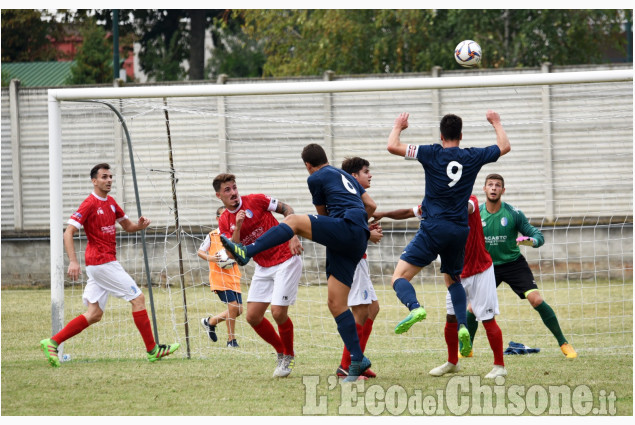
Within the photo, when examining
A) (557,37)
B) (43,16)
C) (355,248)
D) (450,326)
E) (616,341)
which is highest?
(43,16)

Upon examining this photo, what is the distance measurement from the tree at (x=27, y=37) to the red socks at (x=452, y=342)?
23.5 m

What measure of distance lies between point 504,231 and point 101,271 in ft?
12.8

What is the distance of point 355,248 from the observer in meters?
6.40

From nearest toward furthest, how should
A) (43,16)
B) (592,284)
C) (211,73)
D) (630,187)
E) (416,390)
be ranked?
(416,390) < (592,284) < (630,187) < (43,16) < (211,73)

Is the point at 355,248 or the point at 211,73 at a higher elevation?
the point at 211,73

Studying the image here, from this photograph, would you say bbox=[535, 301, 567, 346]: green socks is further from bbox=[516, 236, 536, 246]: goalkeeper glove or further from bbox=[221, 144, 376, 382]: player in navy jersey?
bbox=[221, 144, 376, 382]: player in navy jersey

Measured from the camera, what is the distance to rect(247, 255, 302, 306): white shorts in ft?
23.6

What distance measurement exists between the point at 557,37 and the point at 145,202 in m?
12.1

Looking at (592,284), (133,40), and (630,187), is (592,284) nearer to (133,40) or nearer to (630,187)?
(630,187)

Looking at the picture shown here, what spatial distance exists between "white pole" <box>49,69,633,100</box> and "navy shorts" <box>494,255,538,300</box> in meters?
1.89

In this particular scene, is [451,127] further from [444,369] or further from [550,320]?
[550,320]

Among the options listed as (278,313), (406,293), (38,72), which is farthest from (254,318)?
(38,72)

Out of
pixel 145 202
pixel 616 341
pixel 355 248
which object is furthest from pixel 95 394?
pixel 145 202

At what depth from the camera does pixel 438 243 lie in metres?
6.46
